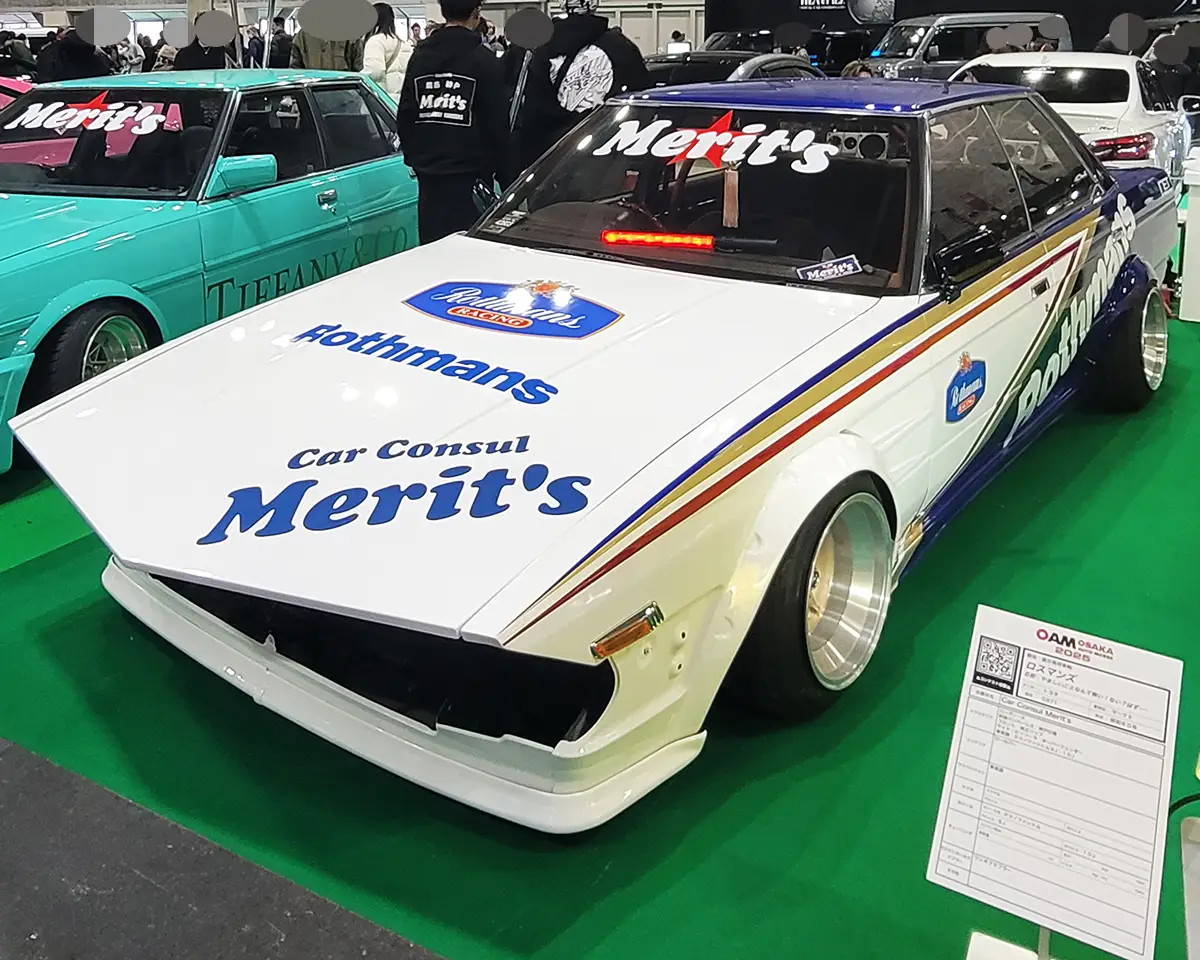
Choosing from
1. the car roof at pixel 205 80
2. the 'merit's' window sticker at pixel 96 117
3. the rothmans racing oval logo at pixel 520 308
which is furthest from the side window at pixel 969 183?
the 'merit's' window sticker at pixel 96 117

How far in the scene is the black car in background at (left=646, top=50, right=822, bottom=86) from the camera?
33.6ft

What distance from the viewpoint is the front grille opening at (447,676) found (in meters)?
2.16

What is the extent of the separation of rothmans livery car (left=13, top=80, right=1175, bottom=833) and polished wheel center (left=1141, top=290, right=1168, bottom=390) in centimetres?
95

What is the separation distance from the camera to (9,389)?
380 cm

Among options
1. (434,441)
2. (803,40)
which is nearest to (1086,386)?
(434,441)

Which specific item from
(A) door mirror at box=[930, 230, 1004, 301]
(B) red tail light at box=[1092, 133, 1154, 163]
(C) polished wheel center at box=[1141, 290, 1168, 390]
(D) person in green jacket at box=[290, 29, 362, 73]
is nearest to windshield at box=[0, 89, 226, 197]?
(A) door mirror at box=[930, 230, 1004, 301]

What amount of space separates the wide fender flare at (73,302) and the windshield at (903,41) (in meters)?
11.1

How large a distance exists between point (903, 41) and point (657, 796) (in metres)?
12.9

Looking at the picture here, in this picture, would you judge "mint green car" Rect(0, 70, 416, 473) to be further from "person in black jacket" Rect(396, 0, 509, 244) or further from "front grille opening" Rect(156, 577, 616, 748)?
"front grille opening" Rect(156, 577, 616, 748)

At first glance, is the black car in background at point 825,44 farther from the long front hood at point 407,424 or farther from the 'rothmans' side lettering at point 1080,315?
the long front hood at point 407,424

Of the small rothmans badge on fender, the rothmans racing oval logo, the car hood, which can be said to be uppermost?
the car hood

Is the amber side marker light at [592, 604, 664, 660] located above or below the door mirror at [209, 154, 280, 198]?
below

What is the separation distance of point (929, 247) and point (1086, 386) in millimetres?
1725

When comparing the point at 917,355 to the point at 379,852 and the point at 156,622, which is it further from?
the point at 156,622
